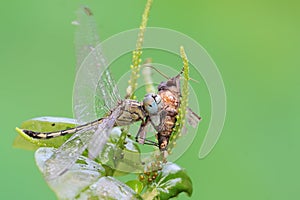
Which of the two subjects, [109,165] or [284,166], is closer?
[109,165]

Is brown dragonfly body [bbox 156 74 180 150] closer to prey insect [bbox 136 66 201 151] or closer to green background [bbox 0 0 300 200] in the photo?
prey insect [bbox 136 66 201 151]

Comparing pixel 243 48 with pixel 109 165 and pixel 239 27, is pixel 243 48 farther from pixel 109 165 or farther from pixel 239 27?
pixel 109 165

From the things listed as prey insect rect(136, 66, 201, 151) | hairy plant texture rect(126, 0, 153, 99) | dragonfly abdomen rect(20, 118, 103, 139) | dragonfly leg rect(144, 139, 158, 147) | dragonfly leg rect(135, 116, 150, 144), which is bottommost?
dragonfly abdomen rect(20, 118, 103, 139)

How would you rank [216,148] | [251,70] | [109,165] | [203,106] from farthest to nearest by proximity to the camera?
[251,70] → [216,148] → [203,106] → [109,165]

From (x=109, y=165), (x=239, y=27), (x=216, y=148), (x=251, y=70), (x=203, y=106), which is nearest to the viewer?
(x=109, y=165)

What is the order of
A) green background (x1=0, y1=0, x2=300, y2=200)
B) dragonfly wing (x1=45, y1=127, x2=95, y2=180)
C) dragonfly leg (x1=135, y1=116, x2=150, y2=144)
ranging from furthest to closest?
1. green background (x1=0, y1=0, x2=300, y2=200)
2. dragonfly leg (x1=135, y1=116, x2=150, y2=144)
3. dragonfly wing (x1=45, y1=127, x2=95, y2=180)

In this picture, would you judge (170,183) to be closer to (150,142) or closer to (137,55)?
Result: (150,142)

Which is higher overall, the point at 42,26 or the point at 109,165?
the point at 42,26

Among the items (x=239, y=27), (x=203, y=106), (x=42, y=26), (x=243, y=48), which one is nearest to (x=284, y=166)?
(x=203, y=106)

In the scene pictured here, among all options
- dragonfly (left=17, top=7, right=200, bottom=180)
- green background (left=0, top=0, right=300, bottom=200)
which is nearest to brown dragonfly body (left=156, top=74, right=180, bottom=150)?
dragonfly (left=17, top=7, right=200, bottom=180)
